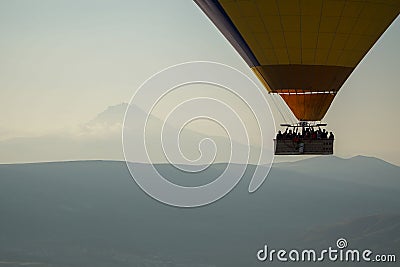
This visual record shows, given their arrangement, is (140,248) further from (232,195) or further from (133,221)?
(232,195)

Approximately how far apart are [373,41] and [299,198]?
8471 cm

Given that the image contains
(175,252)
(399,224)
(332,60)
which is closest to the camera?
(332,60)

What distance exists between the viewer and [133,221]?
9050 cm

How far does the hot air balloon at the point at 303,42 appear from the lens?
60.4 ft

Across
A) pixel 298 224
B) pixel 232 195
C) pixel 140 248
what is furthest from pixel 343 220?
pixel 140 248

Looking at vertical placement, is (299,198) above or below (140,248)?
above

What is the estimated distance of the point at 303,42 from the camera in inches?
754

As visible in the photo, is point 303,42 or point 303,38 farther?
point 303,42

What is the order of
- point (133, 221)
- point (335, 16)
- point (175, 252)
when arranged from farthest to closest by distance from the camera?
point (133, 221) → point (175, 252) → point (335, 16)

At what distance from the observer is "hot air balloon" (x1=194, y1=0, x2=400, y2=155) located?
60.4ft

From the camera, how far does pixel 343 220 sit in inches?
3474

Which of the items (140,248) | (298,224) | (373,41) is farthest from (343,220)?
(373,41)

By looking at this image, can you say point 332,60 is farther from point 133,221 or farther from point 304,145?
point 133,221

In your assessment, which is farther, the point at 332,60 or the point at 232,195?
the point at 232,195
